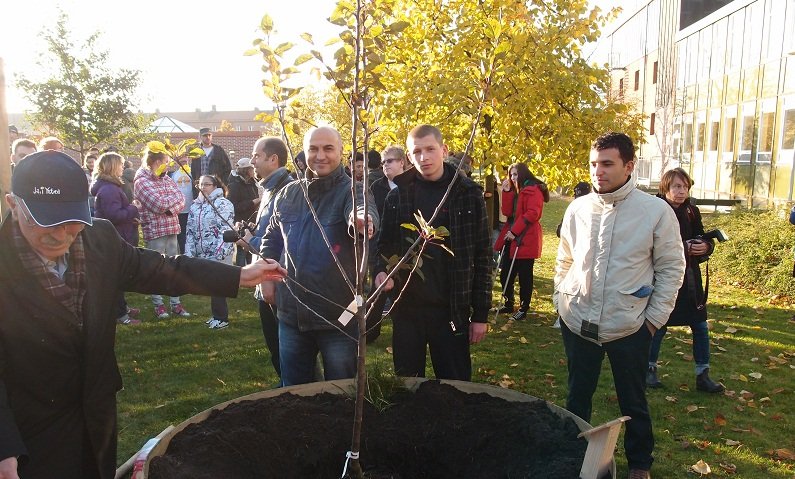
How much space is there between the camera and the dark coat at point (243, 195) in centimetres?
770

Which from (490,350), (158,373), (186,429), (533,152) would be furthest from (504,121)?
(186,429)

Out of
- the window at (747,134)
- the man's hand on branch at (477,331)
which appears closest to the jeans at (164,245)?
the man's hand on branch at (477,331)

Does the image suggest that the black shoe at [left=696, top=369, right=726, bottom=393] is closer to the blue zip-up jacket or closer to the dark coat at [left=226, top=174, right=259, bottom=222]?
the blue zip-up jacket

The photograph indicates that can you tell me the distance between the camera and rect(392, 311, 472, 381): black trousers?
3.71m

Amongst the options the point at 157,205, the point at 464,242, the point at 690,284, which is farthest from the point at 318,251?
the point at 157,205

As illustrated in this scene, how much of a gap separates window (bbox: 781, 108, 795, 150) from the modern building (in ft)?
0.09

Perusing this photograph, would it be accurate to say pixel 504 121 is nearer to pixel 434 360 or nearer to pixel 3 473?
pixel 434 360

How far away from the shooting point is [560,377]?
5777mm

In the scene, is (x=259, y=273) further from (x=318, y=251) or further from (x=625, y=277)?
(x=625, y=277)

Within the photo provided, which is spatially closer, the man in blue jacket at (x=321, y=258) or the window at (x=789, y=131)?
the man in blue jacket at (x=321, y=258)

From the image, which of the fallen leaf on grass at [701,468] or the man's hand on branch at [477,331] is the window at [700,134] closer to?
the fallen leaf on grass at [701,468]

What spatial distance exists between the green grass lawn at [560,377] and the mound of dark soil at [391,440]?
5.76ft

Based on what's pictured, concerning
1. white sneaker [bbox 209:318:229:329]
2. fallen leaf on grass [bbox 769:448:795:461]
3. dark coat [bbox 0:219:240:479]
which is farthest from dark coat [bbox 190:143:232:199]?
fallen leaf on grass [bbox 769:448:795:461]

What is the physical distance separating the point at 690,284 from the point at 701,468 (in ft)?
5.23
